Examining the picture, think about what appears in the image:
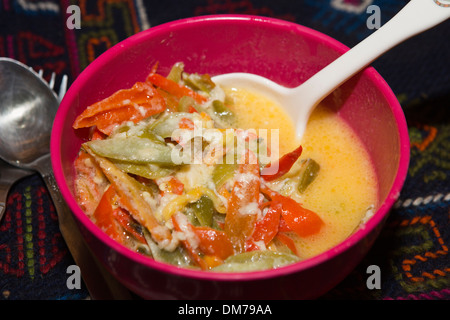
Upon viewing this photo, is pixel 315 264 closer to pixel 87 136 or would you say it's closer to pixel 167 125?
pixel 167 125

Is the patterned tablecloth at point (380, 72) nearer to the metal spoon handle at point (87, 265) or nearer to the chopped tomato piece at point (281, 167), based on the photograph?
the metal spoon handle at point (87, 265)

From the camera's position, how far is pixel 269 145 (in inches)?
55.8

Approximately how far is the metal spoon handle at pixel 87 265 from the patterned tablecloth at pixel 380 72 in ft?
0.17

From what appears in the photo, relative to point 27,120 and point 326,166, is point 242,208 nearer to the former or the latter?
point 326,166

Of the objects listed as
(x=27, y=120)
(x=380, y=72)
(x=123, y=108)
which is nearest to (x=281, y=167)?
(x=123, y=108)

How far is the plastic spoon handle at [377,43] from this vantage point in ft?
4.07

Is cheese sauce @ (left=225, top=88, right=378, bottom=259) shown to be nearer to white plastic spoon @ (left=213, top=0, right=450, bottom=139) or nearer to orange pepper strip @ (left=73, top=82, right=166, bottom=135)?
white plastic spoon @ (left=213, top=0, right=450, bottom=139)

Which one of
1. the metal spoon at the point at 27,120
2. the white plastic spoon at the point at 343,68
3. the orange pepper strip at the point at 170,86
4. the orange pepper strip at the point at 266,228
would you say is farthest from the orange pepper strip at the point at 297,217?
the metal spoon at the point at 27,120

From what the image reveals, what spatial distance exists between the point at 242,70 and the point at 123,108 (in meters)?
0.42

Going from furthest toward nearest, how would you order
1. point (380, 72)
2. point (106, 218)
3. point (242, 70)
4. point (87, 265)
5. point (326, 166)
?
1. point (380, 72)
2. point (242, 70)
3. point (326, 166)
4. point (87, 265)
5. point (106, 218)

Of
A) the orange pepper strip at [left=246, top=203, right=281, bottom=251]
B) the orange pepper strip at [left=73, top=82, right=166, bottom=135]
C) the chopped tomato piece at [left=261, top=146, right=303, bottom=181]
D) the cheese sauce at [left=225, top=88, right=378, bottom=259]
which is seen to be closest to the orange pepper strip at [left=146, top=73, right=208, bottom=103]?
the orange pepper strip at [left=73, top=82, right=166, bottom=135]

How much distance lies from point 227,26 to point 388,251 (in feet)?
2.46

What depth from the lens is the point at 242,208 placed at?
1.18 metres

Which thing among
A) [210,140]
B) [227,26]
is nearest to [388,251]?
[210,140]
